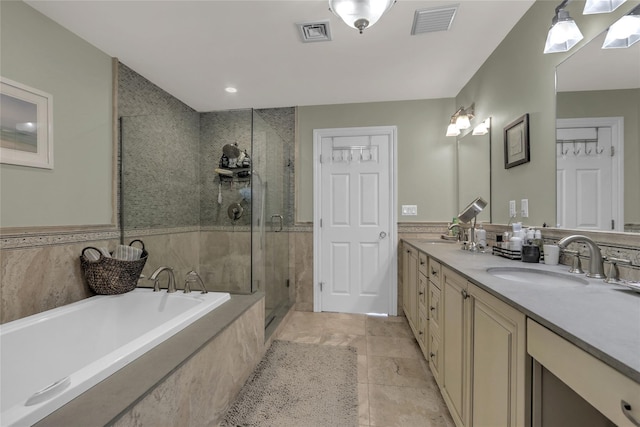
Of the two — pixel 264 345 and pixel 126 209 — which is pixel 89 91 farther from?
pixel 264 345

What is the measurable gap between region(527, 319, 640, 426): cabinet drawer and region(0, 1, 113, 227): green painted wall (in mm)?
2495

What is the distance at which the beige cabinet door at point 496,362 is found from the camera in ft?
2.72

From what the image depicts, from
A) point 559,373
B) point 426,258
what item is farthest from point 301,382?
point 559,373

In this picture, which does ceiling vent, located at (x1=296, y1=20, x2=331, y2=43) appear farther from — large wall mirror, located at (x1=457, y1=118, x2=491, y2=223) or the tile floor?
the tile floor

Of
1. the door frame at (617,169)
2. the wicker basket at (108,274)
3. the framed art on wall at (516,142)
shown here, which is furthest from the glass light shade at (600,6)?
the wicker basket at (108,274)

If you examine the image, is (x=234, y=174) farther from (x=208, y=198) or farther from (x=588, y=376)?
(x=588, y=376)

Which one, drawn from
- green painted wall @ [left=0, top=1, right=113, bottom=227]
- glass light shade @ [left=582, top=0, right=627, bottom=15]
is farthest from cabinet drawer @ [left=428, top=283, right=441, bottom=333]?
green painted wall @ [left=0, top=1, right=113, bottom=227]

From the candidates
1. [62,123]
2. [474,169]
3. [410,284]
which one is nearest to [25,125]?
[62,123]

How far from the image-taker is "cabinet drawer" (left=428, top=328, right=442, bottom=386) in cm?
165

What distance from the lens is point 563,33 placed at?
135cm

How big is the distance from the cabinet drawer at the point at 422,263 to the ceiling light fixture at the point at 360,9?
1.55 m

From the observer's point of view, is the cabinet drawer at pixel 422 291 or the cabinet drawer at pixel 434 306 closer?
the cabinet drawer at pixel 434 306

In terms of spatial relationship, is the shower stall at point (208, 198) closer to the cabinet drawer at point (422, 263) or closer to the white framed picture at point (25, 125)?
the white framed picture at point (25, 125)

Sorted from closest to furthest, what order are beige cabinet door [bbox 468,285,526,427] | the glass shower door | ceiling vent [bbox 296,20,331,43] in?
beige cabinet door [bbox 468,285,526,427]
ceiling vent [bbox 296,20,331,43]
the glass shower door
